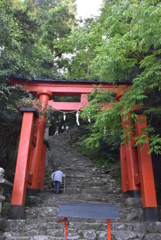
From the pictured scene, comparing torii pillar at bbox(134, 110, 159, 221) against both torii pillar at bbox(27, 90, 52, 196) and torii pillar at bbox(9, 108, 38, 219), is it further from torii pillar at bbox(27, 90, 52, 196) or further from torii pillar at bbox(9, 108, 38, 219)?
torii pillar at bbox(27, 90, 52, 196)

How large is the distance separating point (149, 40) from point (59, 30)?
14.1 m

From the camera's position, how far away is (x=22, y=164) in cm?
546

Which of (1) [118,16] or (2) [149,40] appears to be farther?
(1) [118,16]

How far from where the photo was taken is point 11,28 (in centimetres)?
642

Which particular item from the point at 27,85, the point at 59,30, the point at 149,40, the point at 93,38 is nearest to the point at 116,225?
the point at 149,40

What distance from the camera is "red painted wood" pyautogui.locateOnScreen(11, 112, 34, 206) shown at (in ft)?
16.8

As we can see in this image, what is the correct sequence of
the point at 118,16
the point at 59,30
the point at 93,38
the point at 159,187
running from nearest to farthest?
1. the point at 118,16
2. the point at 159,187
3. the point at 93,38
4. the point at 59,30

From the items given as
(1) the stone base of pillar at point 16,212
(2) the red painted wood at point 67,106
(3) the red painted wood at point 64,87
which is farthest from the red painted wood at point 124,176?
(1) the stone base of pillar at point 16,212

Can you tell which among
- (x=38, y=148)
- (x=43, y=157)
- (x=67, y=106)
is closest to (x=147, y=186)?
(x=38, y=148)

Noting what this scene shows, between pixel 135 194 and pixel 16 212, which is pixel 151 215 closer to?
pixel 135 194

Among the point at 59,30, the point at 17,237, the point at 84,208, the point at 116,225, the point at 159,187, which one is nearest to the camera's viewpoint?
the point at 84,208

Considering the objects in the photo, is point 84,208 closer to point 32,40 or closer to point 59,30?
point 32,40

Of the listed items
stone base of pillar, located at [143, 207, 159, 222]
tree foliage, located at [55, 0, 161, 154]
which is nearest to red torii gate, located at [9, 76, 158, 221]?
stone base of pillar, located at [143, 207, 159, 222]

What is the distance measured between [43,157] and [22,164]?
2761 mm
